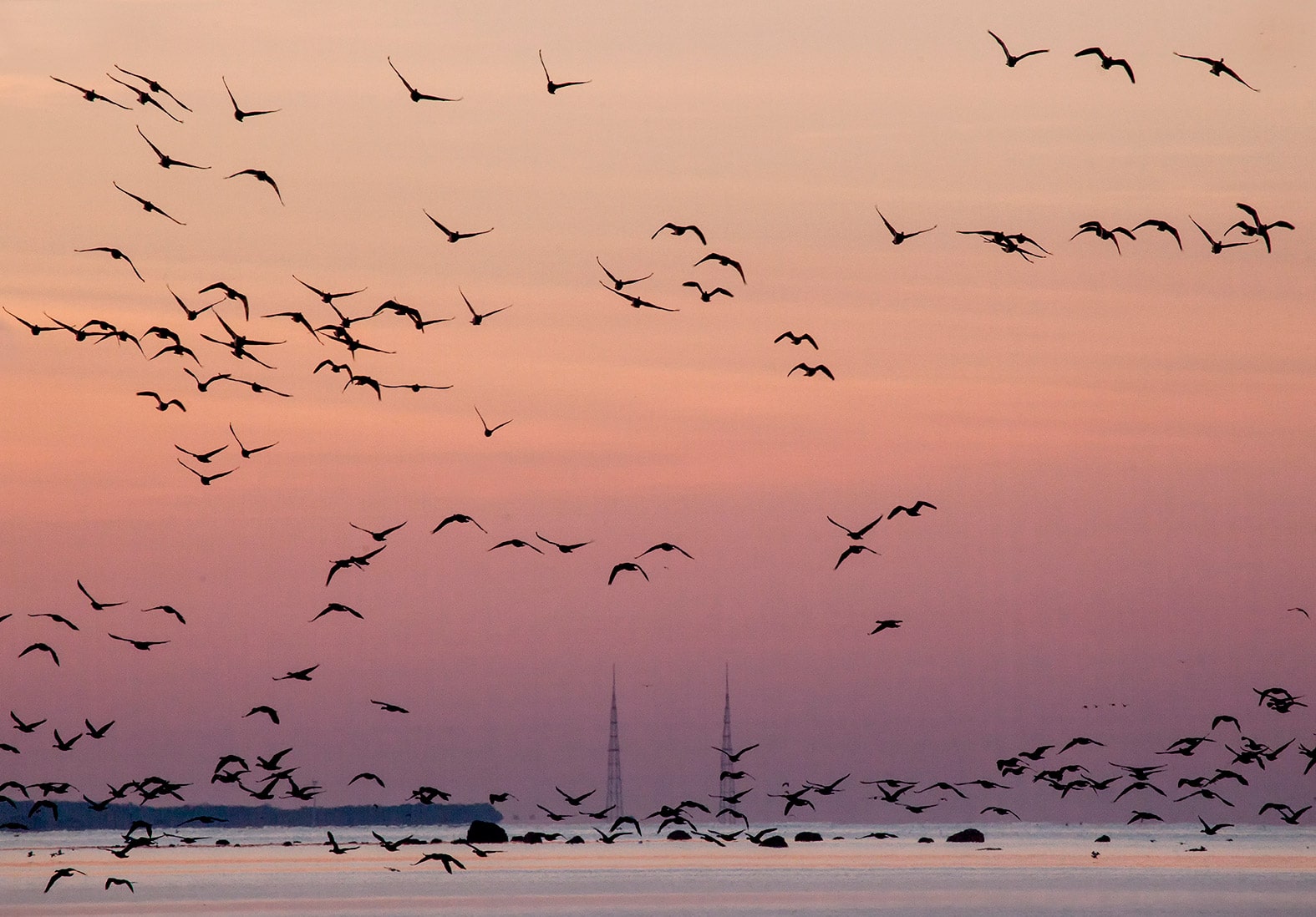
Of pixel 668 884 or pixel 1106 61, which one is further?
pixel 668 884

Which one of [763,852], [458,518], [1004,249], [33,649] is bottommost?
[763,852]

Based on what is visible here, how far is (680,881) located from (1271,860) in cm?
7178

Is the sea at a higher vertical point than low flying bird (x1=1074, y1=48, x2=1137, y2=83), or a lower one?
lower

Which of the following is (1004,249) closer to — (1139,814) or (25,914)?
(1139,814)

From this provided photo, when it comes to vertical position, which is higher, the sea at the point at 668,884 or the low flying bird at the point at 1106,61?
the low flying bird at the point at 1106,61

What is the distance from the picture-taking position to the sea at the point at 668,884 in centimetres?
9419

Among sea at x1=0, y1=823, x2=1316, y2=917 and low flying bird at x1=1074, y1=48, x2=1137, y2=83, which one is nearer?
low flying bird at x1=1074, y1=48, x2=1137, y2=83

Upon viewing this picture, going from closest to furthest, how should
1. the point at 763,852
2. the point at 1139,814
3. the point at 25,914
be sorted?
1. the point at 1139,814
2. the point at 25,914
3. the point at 763,852

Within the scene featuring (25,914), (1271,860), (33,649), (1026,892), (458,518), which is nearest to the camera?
(458,518)

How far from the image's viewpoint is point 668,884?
119 meters

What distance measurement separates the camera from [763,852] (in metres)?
188

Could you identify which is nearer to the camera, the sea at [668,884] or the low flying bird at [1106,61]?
the low flying bird at [1106,61]

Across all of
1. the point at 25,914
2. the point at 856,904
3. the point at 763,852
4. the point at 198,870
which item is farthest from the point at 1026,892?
the point at 763,852

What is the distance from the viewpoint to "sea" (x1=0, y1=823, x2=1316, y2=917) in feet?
309
